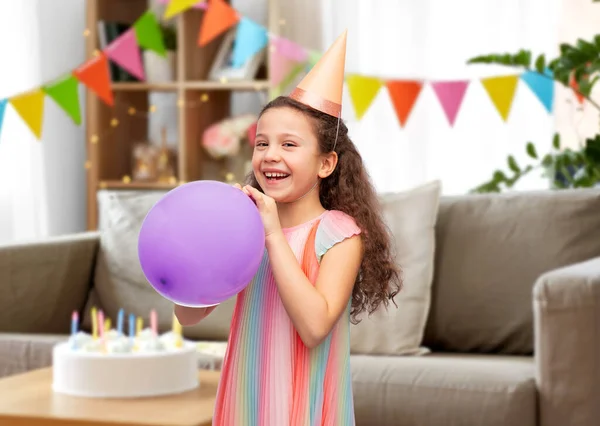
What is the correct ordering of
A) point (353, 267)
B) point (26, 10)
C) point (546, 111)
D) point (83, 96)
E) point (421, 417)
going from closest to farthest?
point (353, 267), point (421, 417), point (546, 111), point (26, 10), point (83, 96)

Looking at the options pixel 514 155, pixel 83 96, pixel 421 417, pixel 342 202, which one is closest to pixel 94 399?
pixel 421 417

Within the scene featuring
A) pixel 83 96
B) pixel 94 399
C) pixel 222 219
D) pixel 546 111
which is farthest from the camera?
pixel 83 96

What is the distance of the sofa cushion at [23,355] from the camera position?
2545 mm

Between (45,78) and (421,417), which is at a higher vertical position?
(45,78)

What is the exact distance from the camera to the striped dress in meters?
1.23

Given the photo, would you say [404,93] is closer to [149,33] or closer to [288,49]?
[288,49]

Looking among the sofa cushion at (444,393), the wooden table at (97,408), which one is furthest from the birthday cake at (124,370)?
the sofa cushion at (444,393)

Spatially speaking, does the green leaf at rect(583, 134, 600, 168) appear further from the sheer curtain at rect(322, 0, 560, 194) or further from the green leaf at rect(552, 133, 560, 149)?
the sheer curtain at rect(322, 0, 560, 194)

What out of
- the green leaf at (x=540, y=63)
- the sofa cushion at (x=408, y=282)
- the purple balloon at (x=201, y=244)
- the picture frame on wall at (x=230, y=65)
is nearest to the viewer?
the purple balloon at (x=201, y=244)

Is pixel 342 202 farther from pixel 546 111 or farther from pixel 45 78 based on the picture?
pixel 45 78

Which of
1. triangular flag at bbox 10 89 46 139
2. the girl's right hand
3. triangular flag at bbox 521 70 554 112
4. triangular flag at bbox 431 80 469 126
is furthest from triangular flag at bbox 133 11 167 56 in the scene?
Answer: the girl's right hand

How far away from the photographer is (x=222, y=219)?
1144 millimetres

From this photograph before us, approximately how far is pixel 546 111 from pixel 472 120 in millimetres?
285

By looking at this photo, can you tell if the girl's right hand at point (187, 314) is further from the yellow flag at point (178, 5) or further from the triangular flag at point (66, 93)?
the yellow flag at point (178, 5)
